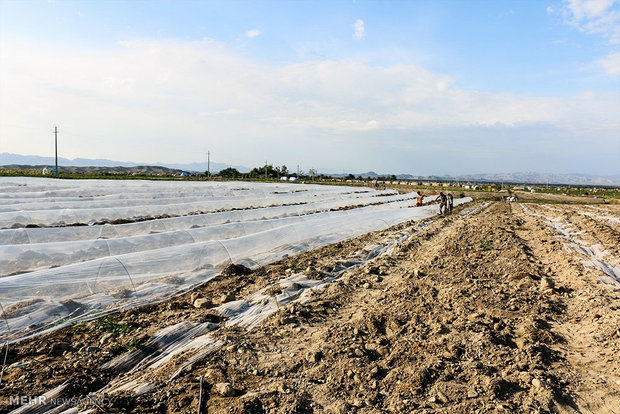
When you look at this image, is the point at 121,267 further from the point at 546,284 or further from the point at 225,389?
the point at 546,284

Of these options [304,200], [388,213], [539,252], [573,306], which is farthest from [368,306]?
[304,200]

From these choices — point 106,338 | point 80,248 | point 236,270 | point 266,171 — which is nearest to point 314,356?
point 106,338

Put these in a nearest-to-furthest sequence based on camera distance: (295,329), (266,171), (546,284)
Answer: (295,329) → (546,284) → (266,171)

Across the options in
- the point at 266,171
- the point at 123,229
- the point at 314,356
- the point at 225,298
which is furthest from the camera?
the point at 266,171

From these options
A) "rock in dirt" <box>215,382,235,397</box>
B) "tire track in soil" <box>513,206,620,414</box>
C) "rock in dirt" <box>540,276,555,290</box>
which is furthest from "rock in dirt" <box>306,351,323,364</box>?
"rock in dirt" <box>540,276,555,290</box>

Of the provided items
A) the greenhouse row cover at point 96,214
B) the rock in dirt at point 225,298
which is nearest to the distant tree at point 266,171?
the greenhouse row cover at point 96,214

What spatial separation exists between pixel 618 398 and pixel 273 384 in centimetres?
263

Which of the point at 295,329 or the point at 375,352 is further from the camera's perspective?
the point at 295,329

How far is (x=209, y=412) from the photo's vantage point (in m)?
2.38

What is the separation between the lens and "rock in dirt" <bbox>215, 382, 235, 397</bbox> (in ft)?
8.33

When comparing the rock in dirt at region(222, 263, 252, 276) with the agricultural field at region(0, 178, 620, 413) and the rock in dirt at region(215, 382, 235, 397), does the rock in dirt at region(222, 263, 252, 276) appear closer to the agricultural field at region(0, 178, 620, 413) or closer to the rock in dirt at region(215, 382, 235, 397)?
the agricultural field at region(0, 178, 620, 413)

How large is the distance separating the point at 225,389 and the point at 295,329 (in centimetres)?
123

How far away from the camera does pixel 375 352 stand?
3.16 meters

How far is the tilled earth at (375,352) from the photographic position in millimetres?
2496
